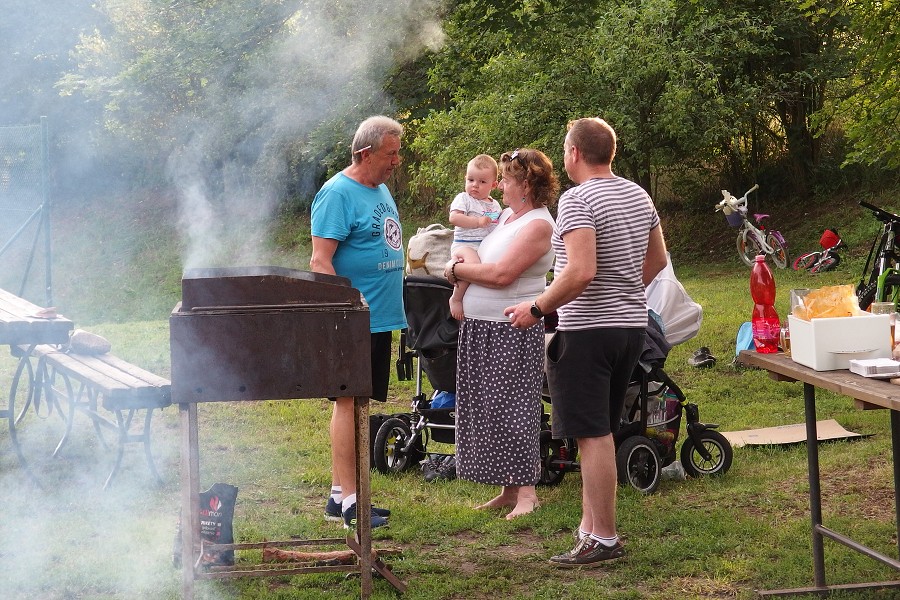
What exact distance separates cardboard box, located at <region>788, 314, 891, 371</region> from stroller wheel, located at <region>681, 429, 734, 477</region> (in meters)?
1.97

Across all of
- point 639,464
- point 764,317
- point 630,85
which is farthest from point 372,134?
point 630,85

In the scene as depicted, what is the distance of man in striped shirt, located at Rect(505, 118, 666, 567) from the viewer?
3.64 metres

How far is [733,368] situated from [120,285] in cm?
1331

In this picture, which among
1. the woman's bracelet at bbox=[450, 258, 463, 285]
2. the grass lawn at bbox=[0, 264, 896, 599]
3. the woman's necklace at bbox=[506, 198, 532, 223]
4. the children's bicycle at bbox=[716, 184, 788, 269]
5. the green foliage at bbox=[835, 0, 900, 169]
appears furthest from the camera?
the children's bicycle at bbox=[716, 184, 788, 269]

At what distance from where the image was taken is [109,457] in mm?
5570

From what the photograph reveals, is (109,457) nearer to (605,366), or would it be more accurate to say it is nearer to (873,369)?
(605,366)

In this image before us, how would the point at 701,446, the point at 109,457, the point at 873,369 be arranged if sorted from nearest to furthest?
the point at 873,369 → the point at 701,446 → the point at 109,457

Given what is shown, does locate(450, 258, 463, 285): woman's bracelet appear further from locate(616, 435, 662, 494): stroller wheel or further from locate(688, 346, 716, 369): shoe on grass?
locate(688, 346, 716, 369): shoe on grass

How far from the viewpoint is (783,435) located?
5.68 metres

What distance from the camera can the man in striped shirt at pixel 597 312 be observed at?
3641 millimetres

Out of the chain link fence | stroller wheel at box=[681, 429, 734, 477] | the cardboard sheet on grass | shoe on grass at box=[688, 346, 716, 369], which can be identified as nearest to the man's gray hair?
stroller wheel at box=[681, 429, 734, 477]

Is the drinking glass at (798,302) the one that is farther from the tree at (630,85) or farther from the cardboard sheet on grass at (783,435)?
the tree at (630,85)

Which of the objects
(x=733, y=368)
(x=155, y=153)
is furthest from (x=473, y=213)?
(x=155, y=153)

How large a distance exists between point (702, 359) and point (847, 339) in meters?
4.95
